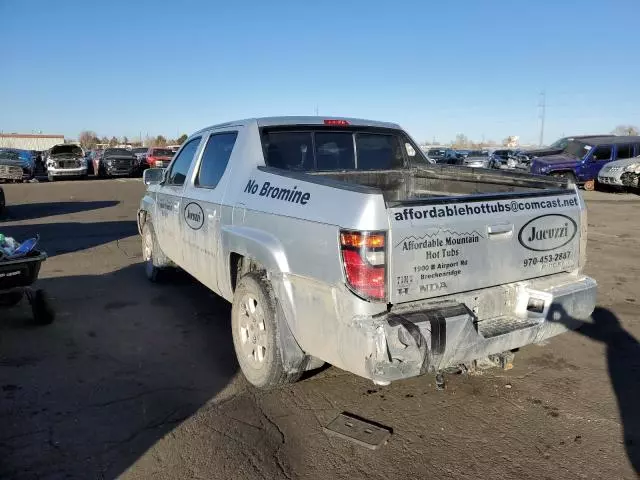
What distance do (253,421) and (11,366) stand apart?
7.24ft

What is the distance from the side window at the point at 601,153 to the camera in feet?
71.4

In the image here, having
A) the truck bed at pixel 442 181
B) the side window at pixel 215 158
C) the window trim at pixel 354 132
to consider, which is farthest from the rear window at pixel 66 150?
the truck bed at pixel 442 181

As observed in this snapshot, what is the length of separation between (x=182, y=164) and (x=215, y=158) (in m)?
1.07

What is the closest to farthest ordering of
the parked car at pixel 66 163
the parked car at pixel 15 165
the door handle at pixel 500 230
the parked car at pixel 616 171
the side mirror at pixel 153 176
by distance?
the door handle at pixel 500 230 < the side mirror at pixel 153 176 < the parked car at pixel 616 171 < the parked car at pixel 15 165 < the parked car at pixel 66 163

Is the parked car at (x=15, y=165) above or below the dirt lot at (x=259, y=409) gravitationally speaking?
above

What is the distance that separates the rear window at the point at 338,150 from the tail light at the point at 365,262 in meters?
1.45

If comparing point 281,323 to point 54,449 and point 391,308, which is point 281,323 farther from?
point 54,449

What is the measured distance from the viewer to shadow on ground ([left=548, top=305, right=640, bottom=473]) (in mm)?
3219

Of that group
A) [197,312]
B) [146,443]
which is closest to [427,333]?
[146,443]

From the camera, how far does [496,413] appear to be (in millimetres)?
3488

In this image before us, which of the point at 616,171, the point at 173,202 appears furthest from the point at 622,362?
the point at 616,171

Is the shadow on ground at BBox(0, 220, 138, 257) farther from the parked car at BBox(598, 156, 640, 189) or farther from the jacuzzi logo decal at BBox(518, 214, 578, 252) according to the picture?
the parked car at BBox(598, 156, 640, 189)

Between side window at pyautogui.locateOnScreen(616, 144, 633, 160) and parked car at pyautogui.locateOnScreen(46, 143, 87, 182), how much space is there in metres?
26.5

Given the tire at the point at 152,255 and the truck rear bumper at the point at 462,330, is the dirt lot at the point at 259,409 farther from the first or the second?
the tire at the point at 152,255
